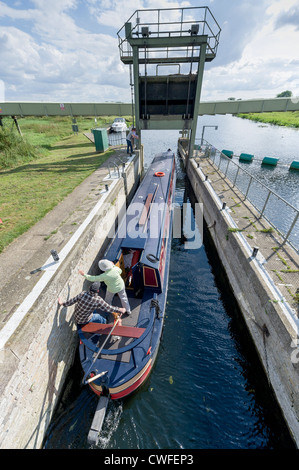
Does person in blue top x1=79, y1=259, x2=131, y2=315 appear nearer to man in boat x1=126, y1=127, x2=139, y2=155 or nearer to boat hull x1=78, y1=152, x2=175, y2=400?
boat hull x1=78, y1=152, x2=175, y2=400

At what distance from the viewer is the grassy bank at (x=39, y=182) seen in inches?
351

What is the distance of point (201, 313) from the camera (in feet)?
26.0

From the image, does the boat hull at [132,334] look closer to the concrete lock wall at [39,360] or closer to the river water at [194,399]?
the river water at [194,399]

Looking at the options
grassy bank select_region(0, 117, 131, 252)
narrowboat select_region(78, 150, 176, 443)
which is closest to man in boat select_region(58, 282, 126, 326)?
narrowboat select_region(78, 150, 176, 443)

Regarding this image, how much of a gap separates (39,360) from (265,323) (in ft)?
20.3

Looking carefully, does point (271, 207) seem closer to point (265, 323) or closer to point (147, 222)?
point (147, 222)

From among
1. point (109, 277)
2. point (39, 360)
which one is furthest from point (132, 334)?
point (39, 360)

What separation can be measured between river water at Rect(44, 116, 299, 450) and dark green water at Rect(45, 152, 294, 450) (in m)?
0.02

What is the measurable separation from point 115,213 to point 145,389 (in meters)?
8.42

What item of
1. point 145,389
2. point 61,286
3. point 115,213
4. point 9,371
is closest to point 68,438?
point 145,389

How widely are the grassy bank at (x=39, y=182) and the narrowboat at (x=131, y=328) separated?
4.23m

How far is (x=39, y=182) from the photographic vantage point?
13.0 metres

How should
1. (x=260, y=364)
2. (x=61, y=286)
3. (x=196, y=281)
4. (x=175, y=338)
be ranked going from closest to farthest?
(x=61, y=286)
(x=260, y=364)
(x=175, y=338)
(x=196, y=281)
